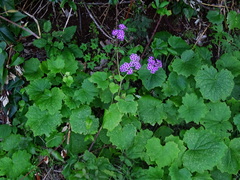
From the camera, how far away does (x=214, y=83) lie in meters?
2.51

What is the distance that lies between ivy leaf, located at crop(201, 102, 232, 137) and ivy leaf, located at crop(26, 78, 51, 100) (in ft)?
4.92

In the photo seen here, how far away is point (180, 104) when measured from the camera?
8.37ft

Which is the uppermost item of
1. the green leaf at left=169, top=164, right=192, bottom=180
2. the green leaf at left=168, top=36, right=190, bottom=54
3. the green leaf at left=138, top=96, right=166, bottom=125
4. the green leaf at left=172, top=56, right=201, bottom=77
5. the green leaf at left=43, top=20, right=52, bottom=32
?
the green leaf at left=43, top=20, right=52, bottom=32

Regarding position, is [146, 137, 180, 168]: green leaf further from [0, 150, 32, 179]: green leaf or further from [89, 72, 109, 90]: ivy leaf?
[0, 150, 32, 179]: green leaf

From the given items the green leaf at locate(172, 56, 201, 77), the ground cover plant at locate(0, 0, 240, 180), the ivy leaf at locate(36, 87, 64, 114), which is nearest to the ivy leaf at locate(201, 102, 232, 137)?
the ground cover plant at locate(0, 0, 240, 180)

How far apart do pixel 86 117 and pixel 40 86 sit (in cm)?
50

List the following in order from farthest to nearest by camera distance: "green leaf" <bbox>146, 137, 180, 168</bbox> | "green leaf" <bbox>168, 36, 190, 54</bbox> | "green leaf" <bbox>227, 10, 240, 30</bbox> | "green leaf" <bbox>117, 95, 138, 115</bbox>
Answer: "green leaf" <bbox>227, 10, 240, 30</bbox> → "green leaf" <bbox>168, 36, 190, 54</bbox> → "green leaf" <bbox>146, 137, 180, 168</bbox> → "green leaf" <bbox>117, 95, 138, 115</bbox>

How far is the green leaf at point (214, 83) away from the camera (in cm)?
248

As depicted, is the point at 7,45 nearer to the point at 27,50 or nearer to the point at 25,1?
the point at 27,50

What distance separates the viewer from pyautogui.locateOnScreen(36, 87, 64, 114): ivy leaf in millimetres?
2314

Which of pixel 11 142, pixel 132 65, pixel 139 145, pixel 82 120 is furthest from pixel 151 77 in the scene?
pixel 11 142

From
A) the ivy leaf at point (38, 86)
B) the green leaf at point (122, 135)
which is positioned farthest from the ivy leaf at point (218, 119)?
the ivy leaf at point (38, 86)

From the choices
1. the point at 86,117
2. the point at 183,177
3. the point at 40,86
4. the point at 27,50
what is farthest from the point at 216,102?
the point at 27,50

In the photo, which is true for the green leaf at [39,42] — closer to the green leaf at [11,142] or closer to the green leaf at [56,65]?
the green leaf at [56,65]
